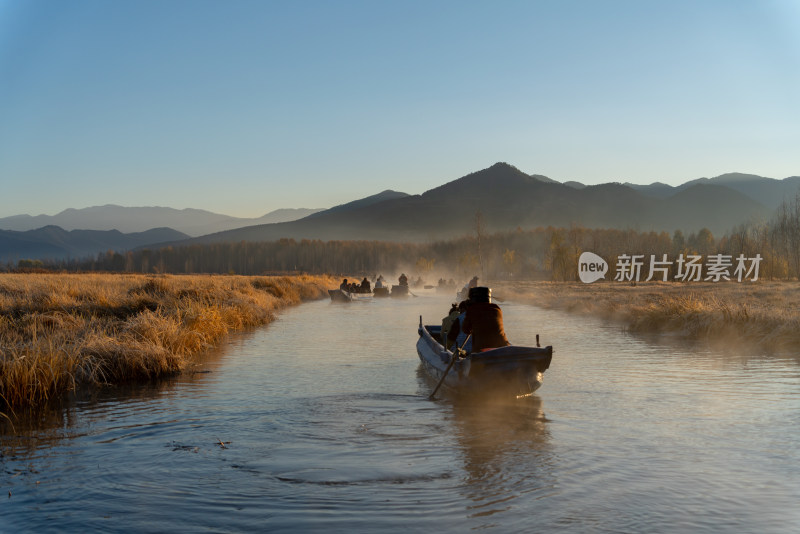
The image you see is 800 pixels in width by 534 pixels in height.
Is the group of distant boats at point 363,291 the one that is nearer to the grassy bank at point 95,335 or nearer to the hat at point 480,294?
the grassy bank at point 95,335

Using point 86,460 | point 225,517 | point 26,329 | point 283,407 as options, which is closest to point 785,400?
point 283,407

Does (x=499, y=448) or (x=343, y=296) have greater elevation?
(x=343, y=296)

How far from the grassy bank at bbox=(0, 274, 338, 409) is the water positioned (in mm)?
731

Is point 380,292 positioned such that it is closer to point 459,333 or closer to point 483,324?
point 459,333

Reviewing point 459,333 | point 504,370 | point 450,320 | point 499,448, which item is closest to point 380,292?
point 450,320

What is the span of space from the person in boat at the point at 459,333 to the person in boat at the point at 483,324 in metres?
0.38

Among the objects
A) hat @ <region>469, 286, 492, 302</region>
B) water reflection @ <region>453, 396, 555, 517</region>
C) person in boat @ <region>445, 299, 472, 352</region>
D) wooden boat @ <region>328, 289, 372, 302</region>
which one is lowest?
water reflection @ <region>453, 396, 555, 517</region>

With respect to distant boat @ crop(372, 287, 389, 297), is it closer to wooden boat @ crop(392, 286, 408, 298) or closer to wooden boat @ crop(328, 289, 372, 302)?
wooden boat @ crop(392, 286, 408, 298)

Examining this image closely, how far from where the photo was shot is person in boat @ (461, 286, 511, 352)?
14.3m

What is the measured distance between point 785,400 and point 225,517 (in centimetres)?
1160

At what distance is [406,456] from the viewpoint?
32.6 ft
